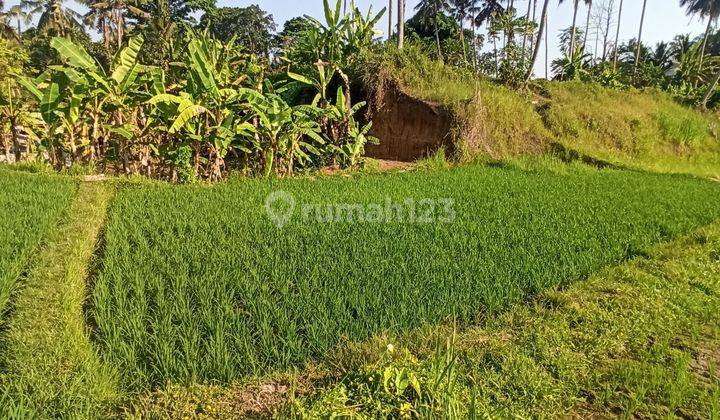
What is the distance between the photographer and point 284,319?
2037mm

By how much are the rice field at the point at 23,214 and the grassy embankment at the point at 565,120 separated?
5.50 meters

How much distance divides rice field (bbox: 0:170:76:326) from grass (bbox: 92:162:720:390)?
17.7 inches

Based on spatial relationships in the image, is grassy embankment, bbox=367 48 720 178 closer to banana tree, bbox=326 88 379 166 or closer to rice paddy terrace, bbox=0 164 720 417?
banana tree, bbox=326 88 379 166

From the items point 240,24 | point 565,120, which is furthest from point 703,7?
point 240,24

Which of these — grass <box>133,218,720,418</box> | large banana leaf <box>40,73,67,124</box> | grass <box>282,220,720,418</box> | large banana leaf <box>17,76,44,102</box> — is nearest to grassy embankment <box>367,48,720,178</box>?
large banana leaf <box>40,73,67,124</box>

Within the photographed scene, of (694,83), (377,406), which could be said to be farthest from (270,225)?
(694,83)

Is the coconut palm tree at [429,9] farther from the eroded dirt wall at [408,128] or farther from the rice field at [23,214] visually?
the rice field at [23,214]

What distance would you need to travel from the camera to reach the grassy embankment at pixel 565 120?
314 inches

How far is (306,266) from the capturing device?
272 centimetres

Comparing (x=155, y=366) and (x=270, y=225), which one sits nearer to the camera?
(x=155, y=366)

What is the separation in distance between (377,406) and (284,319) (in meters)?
0.71

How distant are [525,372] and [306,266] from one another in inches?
56.5

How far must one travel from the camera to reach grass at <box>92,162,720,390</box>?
73.9 inches

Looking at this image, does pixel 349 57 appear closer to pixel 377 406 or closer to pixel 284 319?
pixel 284 319
